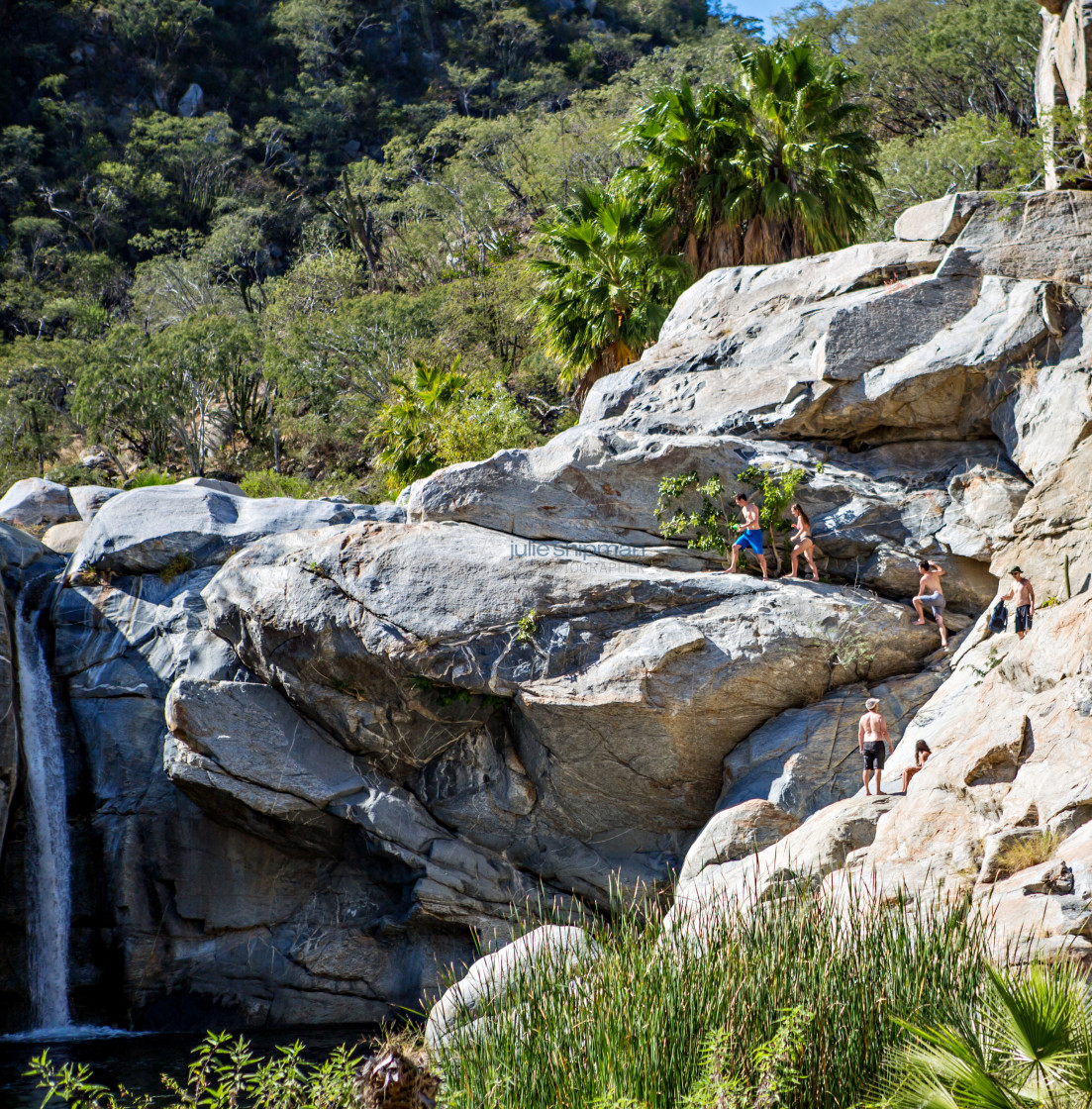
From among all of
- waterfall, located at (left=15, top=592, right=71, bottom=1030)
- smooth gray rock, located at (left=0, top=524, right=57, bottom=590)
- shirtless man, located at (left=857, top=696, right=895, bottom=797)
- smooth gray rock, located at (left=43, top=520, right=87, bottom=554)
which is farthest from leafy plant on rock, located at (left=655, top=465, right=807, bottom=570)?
smooth gray rock, located at (left=43, top=520, right=87, bottom=554)

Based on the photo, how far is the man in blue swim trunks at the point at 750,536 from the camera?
16.8 metres

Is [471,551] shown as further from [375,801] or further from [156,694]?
[156,694]

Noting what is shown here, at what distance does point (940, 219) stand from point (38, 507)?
19.5m

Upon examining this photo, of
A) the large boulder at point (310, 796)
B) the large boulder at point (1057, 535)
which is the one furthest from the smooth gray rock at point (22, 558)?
the large boulder at point (1057, 535)

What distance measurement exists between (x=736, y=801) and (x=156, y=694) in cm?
976

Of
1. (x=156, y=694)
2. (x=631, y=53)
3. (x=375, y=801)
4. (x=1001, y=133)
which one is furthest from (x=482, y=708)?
(x=631, y=53)

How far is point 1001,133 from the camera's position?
29.3m

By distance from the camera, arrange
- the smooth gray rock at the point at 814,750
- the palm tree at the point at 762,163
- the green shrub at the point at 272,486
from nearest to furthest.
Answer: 1. the smooth gray rock at the point at 814,750
2. the palm tree at the point at 762,163
3. the green shrub at the point at 272,486

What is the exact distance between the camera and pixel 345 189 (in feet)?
175

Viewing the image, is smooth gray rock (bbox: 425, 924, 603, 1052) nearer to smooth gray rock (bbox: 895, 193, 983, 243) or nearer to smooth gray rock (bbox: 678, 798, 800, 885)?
smooth gray rock (bbox: 678, 798, 800, 885)

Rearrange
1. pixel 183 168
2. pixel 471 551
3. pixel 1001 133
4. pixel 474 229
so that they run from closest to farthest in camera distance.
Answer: pixel 471 551
pixel 1001 133
pixel 474 229
pixel 183 168

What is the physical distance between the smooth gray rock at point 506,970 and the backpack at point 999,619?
7.80 metres

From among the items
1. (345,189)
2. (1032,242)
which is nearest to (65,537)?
(1032,242)

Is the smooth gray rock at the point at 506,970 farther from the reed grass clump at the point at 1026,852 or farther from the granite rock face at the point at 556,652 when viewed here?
the granite rock face at the point at 556,652
